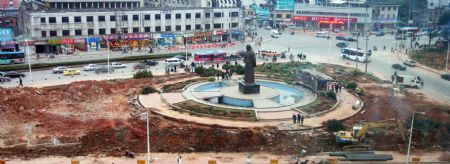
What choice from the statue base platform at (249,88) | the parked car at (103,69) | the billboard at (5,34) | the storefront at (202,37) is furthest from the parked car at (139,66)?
the storefront at (202,37)

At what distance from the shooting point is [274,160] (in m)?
31.6

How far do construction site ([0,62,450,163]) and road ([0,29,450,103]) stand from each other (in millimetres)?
10553

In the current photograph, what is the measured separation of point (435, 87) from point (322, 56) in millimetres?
25281

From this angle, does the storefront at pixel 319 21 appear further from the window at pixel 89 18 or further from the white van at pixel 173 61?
the window at pixel 89 18

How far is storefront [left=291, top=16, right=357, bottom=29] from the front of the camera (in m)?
118

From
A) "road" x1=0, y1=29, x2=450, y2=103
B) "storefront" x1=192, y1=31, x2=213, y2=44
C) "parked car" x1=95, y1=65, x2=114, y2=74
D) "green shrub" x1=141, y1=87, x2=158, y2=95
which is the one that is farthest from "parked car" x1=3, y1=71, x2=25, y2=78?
"storefront" x1=192, y1=31, x2=213, y2=44

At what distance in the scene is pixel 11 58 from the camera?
67.4 meters

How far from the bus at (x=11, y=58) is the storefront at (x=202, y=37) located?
112 ft

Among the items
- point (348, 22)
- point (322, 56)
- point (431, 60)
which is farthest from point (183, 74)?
point (348, 22)

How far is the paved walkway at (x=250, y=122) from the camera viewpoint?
39.7 m

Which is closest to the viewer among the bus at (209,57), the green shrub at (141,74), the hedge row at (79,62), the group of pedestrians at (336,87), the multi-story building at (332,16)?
the group of pedestrians at (336,87)

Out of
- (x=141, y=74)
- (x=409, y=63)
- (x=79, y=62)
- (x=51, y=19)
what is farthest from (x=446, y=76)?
(x=51, y=19)

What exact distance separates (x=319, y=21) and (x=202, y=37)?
135ft

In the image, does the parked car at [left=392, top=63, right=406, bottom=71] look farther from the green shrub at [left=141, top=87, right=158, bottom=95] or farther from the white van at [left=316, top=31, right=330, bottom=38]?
the green shrub at [left=141, top=87, right=158, bottom=95]
